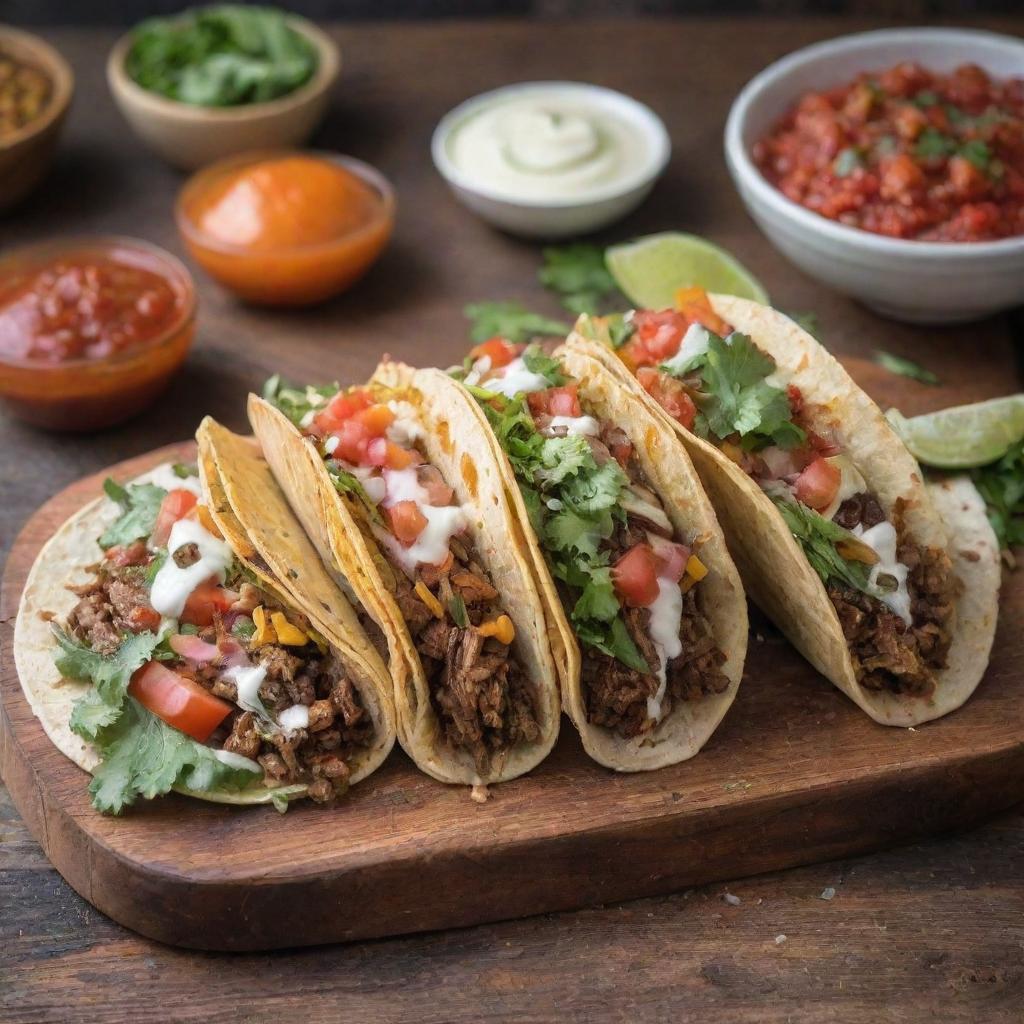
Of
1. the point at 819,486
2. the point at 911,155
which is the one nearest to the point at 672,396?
the point at 819,486

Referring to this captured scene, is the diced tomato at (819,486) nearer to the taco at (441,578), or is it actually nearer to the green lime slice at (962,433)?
the green lime slice at (962,433)

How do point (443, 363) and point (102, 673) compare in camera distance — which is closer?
point (102, 673)

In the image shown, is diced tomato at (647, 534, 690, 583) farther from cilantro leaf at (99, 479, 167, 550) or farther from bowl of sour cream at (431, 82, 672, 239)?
bowl of sour cream at (431, 82, 672, 239)

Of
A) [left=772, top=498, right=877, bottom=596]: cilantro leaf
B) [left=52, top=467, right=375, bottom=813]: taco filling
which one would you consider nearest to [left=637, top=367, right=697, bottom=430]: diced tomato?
[left=772, top=498, right=877, bottom=596]: cilantro leaf

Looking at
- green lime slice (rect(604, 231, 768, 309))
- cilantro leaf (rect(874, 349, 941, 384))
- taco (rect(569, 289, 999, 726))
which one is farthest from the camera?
green lime slice (rect(604, 231, 768, 309))

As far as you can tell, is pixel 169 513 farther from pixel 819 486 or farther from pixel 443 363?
pixel 819 486

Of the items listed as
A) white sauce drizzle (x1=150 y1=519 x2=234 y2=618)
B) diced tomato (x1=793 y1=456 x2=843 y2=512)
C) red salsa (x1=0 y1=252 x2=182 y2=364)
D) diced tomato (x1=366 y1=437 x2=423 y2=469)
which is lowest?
red salsa (x1=0 y1=252 x2=182 y2=364)
